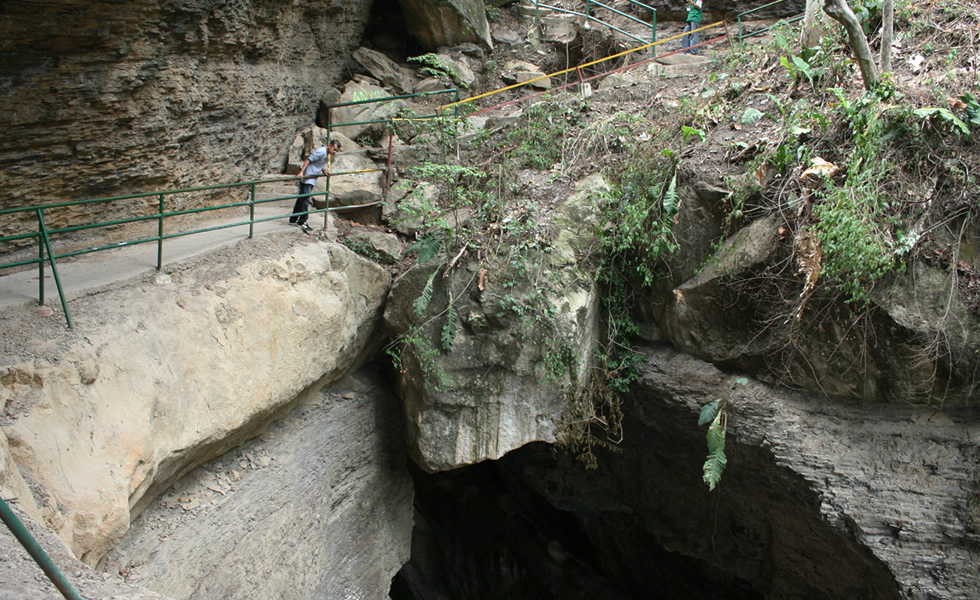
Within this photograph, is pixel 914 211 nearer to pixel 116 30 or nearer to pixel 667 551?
pixel 667 551

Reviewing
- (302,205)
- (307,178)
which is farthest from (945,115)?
(302,205)

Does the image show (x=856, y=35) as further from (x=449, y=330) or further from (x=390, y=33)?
(x=390, y=33)

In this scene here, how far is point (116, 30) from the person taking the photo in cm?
648

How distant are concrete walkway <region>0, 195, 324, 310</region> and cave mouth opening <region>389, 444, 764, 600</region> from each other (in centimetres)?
451

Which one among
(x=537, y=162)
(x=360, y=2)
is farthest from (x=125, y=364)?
(x=360, y=2)

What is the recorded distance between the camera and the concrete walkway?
5512 mm

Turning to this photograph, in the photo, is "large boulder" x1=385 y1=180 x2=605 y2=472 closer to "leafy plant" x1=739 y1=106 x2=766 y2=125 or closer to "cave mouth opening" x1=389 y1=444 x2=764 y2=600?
"leafy plant" x1=739 y1=106 x2=766 y2=125

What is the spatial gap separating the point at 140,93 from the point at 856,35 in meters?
6.80

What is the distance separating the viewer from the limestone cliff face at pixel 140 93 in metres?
6.19

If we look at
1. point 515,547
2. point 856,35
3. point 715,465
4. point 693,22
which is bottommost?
point 515,547

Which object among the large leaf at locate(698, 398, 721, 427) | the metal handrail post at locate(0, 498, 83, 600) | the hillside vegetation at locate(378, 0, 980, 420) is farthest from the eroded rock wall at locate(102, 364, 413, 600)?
the metal handrail post at locate(0, 498, 83, 600)

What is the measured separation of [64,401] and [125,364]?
0.52m

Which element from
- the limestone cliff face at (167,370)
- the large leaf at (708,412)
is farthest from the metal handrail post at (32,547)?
the large leaf at (708,412)

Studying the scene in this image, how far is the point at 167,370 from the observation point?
5.53m
